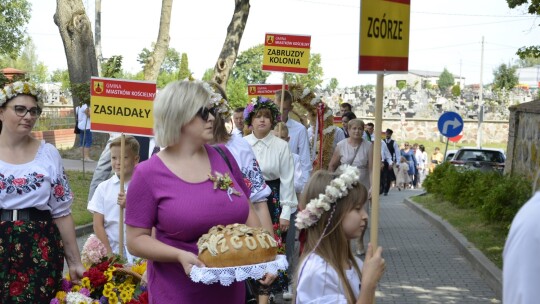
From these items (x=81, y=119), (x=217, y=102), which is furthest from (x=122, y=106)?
→ (x=81, y=119)

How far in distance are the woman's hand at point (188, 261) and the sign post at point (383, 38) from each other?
103 cm

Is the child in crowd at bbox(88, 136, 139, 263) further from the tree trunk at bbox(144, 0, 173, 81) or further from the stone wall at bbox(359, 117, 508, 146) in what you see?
the stone wall at bbox(359, 117, 508, 146)

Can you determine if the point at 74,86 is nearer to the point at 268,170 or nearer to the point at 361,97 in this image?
the point at 268,170

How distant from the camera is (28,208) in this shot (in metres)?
5.59

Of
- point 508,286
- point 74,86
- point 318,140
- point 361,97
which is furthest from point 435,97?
point 508,286

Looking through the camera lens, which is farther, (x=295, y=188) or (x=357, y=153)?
(x=357, y=153)

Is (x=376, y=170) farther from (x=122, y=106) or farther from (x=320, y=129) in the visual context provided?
(x=320, y=129)

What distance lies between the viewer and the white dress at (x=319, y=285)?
418 cm

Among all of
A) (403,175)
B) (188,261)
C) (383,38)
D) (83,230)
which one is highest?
(383,38)

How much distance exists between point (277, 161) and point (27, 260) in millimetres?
4097

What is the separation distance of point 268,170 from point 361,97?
2864 inches

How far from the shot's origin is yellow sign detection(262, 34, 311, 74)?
16.7m

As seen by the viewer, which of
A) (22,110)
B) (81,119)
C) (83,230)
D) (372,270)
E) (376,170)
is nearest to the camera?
(372,270)

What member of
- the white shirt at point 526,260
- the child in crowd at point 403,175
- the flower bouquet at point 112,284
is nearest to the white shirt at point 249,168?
the flower bouquet at point 112,284
